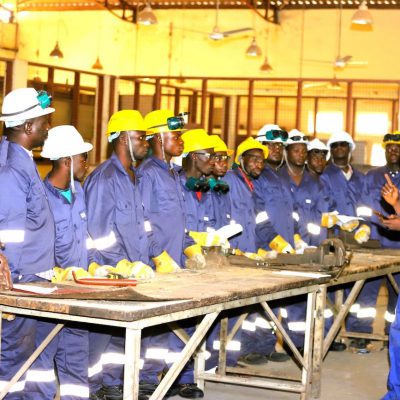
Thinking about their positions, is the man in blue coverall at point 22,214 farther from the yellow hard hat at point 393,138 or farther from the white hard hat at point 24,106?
the yellow hard hat at point 393,138

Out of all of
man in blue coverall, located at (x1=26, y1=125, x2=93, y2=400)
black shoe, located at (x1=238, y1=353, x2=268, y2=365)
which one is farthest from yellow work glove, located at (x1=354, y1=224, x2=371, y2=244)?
man in blue coverall, located at (x1=26, y1=125, x2=93, y2=400)

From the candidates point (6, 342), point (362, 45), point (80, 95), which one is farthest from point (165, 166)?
point (362, 45)

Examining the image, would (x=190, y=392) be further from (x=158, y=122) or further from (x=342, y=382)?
(x=158, y=122)

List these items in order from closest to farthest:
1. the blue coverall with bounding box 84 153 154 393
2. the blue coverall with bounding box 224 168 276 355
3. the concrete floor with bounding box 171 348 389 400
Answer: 1. the blue coverall with bounding box 84 153 154 393
2. the concrete floor with bounding box 171 348 389 400
3. the blue coverall with bounding box 224 168 276 355

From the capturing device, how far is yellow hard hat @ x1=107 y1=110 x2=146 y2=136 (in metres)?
5.82

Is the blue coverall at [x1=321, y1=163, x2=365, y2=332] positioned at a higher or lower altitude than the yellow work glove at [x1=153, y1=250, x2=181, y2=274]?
higher

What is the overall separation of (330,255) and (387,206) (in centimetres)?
244

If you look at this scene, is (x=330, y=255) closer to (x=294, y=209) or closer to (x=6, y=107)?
(x=294, y=209)

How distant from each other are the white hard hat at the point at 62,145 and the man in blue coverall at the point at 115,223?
46cm

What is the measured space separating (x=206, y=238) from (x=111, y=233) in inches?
38.3

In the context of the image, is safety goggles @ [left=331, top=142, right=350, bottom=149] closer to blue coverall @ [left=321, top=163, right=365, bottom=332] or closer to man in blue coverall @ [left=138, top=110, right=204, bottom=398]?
blue coverall @ [left=321, top=163, right=365, bottom=332]

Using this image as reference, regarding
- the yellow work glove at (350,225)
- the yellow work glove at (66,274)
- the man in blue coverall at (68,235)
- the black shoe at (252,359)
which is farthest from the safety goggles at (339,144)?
the yellow work glove at (66,274)

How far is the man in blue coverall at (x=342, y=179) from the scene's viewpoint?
28.9 ft

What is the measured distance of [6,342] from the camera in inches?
186
